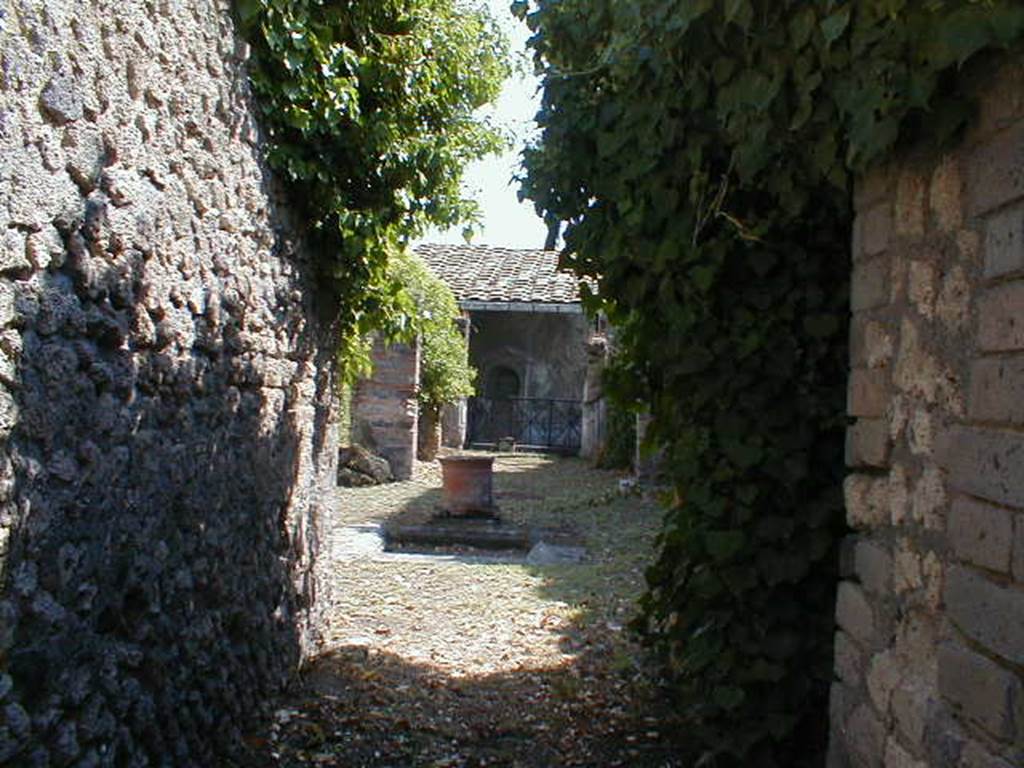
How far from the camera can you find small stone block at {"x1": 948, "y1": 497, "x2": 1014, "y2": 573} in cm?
179

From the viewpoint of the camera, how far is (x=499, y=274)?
1920cm

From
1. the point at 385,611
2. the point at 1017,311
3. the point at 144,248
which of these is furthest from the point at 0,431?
the point at 385,611

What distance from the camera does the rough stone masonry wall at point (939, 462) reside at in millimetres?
1798

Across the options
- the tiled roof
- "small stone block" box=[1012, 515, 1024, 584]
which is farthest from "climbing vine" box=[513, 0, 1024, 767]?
the tiled roof

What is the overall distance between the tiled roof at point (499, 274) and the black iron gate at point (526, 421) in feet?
8.93

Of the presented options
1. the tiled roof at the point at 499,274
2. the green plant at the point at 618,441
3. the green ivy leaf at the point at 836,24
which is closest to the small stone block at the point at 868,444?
the green ivy leaf at the point at 836,24

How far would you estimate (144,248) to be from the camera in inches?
103

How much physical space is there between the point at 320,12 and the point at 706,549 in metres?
2.72

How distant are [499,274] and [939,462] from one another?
17297 mm

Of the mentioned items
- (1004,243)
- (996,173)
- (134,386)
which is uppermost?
(996,173)

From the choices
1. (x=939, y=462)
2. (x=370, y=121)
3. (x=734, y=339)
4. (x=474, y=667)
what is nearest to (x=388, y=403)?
(x=474, y=667)

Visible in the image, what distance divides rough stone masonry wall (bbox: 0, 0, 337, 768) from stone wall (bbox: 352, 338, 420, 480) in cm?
831

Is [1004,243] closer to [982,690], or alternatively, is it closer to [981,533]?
[981,533]

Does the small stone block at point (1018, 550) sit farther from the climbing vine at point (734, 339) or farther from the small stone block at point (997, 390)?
the climbing vine at point (734, 339)
